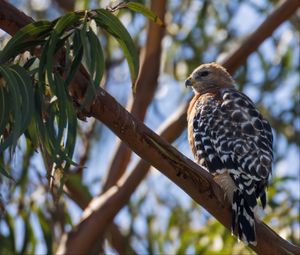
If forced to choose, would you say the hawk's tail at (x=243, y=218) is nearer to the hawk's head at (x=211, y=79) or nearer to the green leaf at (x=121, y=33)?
the green leaf at (x=121, y=33)

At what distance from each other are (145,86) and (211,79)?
48cm

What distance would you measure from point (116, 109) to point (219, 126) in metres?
1.71

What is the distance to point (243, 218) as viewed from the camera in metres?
4.21

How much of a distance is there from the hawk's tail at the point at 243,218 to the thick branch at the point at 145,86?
178 centimetres

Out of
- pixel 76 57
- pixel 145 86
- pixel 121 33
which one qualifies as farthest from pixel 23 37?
pixel 145 86

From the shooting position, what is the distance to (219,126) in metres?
5.15

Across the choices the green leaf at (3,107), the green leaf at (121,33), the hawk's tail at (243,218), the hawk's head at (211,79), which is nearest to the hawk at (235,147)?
the hawk's tail at (243,218)

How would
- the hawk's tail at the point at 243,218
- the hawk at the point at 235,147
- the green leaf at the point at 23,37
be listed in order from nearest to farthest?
the green leaf at the point at 23,37 → the hawk's tail at the point at 243,218 → the hawk at the point at 235,147

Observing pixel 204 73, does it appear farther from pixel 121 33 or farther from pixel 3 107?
pixel 3 107

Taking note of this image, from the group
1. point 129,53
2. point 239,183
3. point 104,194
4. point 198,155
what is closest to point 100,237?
point 104,194

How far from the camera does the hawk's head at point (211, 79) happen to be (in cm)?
616

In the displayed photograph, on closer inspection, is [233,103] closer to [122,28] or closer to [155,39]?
[155,39]

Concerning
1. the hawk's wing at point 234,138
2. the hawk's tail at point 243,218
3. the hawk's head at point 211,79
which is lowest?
the hawk's tail at point 243,218

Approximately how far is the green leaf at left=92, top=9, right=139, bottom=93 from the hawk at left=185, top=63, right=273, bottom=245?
997 millimetres
